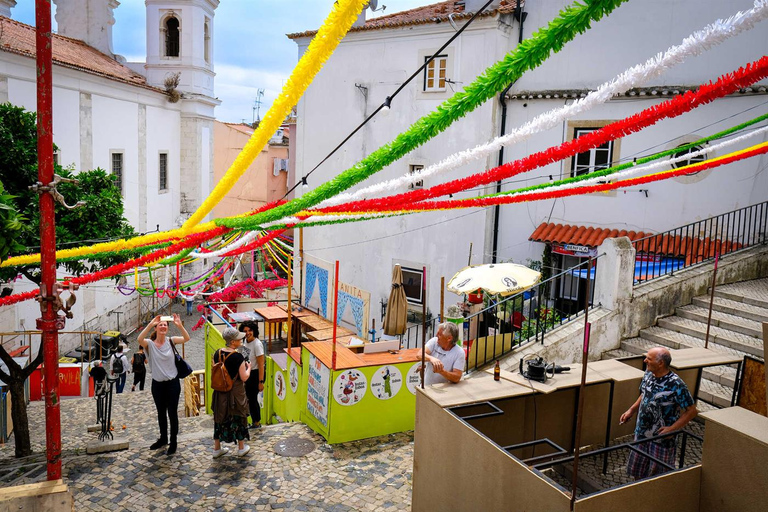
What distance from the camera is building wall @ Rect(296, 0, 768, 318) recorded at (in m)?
13.1

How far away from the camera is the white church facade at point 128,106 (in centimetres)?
1884

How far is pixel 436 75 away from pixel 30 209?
1107 cm

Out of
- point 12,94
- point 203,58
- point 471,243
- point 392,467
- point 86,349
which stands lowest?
point 86,349

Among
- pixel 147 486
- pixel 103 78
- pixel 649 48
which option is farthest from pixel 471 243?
pixel 103 78

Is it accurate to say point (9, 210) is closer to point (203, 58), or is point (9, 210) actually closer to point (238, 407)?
point (238, 407)

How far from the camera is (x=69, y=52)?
872 inches

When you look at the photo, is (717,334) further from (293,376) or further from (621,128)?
(293,376)

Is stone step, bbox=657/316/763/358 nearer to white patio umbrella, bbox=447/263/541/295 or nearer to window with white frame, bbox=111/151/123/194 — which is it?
white patio umbrella, bbox=447/263/541/295

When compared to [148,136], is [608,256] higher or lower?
lower

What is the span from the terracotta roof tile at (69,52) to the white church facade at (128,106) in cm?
7

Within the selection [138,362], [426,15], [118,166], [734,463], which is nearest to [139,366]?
[138,362]

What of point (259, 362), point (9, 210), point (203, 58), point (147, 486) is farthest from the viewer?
point (203, 58)

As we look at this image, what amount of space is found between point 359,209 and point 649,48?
36.6 ft

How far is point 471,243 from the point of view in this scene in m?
15.9
